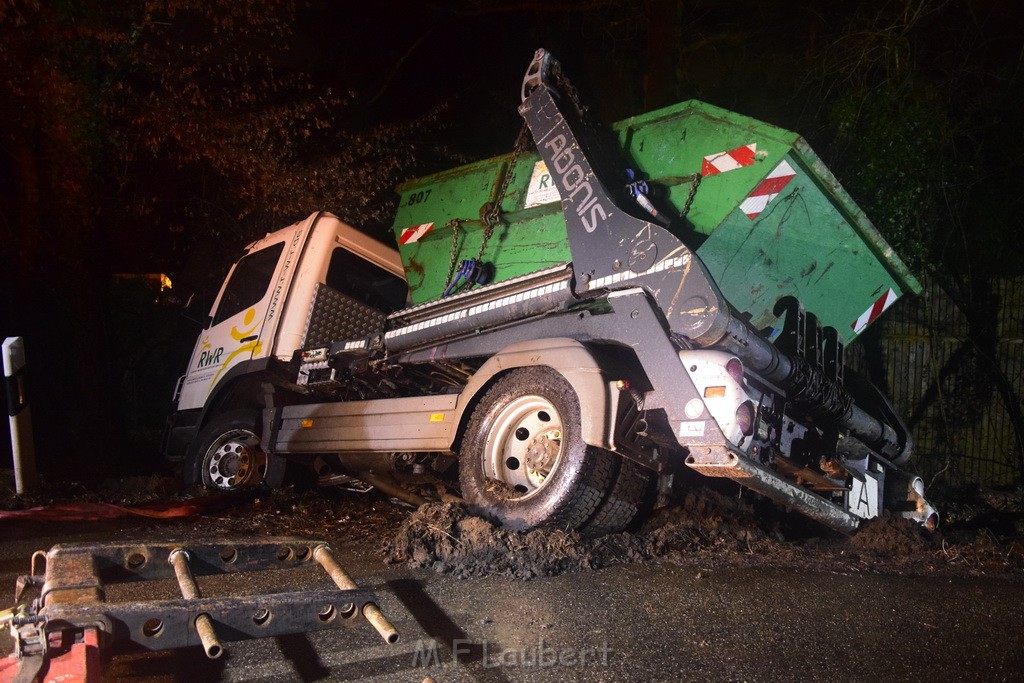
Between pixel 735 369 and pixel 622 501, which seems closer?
pixel 735 369

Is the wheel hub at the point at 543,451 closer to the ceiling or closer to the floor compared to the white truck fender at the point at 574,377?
closer to the floor

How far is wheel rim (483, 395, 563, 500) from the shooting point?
371 centimetres

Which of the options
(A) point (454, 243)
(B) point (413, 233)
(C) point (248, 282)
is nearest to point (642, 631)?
(A) point (454, 243)

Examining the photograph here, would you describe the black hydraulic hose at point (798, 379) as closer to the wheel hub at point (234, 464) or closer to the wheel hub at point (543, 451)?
the wheel hub at point (543, 451)

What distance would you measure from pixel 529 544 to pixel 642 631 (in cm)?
84

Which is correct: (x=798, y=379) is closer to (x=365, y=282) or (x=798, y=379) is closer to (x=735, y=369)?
(x=735, y=369)

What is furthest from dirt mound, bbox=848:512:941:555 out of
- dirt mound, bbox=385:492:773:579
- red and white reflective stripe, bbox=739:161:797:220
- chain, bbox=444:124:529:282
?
chain, bbox=444:124:529:282

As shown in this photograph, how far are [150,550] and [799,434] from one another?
304 cm

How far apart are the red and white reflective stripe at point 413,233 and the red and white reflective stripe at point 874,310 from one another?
10.6 feet

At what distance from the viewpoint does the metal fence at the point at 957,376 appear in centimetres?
688

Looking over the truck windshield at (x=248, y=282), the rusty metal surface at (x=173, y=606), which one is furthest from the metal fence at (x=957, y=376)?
the rusty metal surface at (x=173, y=606)

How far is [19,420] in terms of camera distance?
5664 mm

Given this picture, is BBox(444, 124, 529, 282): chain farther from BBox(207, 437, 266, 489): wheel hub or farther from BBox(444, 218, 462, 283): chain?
BBox(207, 437, 266, 489): wheel hub

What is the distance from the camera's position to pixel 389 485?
16.8ft
